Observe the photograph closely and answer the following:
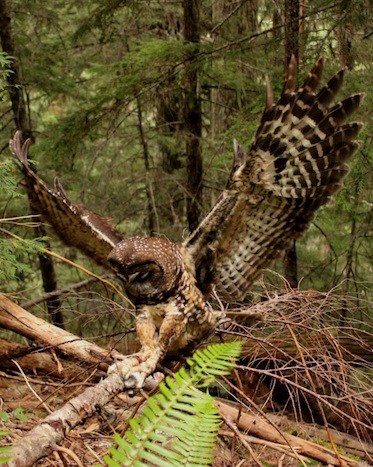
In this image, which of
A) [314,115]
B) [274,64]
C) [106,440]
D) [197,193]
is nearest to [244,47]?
[274,64]

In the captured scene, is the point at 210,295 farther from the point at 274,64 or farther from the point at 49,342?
the point at 274,64

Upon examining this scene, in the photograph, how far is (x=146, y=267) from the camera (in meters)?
3.31

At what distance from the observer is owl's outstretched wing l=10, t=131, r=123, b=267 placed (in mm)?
3672

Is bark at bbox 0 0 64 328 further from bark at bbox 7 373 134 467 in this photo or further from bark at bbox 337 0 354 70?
bark at bbox 7 373 134 467

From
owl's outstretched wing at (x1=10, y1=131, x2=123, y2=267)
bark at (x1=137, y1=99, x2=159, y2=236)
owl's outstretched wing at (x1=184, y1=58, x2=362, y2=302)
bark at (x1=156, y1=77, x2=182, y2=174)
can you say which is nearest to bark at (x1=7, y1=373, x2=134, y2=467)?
owl's outstretched wing at (x1=10, y1=131, x2=123, y2=267)

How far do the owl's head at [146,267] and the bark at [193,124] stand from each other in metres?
4.10

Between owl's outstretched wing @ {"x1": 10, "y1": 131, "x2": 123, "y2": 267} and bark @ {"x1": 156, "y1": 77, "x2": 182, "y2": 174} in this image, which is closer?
owl's outstretched wing @ {"x1": 10, "y1": 131, "x2": 123, "y2": 267}

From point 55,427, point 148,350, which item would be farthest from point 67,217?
A: point 55,427

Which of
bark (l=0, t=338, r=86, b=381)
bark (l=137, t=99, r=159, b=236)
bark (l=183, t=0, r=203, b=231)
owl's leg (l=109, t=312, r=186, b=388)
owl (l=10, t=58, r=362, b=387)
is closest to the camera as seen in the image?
owl's leg (l=109, t=312, r=186, b=388)

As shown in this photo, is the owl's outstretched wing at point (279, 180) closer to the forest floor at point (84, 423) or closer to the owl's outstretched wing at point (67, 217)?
the owl's outstretched wing at point (67, 217)

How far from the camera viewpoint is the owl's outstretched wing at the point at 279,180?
143 inches

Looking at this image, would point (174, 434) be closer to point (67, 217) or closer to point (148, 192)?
point (67, 217)

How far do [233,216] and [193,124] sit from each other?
4.43 metres

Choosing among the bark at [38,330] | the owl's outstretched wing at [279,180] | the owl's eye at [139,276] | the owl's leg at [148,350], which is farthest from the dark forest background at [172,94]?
the owl's eye at [139,276]
